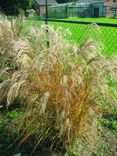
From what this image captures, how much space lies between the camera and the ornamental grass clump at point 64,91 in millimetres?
4062

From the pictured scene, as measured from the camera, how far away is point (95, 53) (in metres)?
4.39

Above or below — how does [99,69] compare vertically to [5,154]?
above

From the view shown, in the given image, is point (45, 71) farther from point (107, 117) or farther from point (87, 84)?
point (107, 117)

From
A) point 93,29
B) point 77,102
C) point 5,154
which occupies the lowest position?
point 5,154

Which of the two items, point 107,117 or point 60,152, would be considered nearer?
point 60,152

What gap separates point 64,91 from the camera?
3.98 meters

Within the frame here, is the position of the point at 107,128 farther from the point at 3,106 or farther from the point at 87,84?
the point at 3,106

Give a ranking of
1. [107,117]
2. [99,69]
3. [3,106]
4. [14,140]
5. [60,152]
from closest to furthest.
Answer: [99,69] → [60,152] → [14,140] → [107,117] → [3,106]

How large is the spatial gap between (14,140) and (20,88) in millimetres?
844

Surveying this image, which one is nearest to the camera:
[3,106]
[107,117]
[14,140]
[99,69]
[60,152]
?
[99,69]

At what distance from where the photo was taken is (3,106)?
5.84m

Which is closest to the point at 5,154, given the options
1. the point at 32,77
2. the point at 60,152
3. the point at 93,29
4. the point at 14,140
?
the point at 14,140

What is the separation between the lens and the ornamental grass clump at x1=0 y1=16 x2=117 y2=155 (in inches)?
160

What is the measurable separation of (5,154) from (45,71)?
1.10 meters
